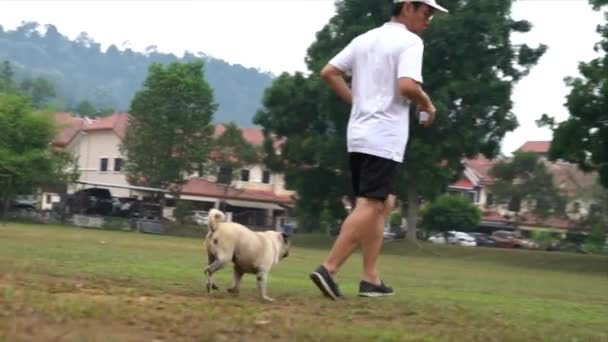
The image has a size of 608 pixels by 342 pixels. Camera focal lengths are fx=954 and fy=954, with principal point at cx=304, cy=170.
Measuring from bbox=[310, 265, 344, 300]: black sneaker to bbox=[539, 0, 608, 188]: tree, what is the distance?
29.1 meters

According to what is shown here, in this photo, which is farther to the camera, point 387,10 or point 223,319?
point 387,10

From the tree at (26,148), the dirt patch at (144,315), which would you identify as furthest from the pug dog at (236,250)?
the tree at (26,148)

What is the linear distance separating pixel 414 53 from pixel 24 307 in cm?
338

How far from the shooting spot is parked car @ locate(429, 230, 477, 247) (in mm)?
72938

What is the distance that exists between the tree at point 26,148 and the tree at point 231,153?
15.5 meters

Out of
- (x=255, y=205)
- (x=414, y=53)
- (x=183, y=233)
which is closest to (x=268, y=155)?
(x=183, y=233)

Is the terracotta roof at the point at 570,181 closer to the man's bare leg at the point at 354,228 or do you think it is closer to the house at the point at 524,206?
the house at the point at 524,206

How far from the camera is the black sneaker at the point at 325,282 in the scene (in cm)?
705

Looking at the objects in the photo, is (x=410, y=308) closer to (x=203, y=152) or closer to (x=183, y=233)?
(x=183, y=233)

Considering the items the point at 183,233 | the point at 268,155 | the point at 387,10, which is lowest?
the point at 183,233

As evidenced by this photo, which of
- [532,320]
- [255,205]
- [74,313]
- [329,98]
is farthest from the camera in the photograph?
[255,205]

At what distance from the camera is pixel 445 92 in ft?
141

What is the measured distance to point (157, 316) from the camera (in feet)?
17.0

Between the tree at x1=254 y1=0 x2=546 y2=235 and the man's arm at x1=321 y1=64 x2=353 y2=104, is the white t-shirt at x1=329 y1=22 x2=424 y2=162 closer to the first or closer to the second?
the man's arm at x1=321 y1=64 x2=353 y2=104
